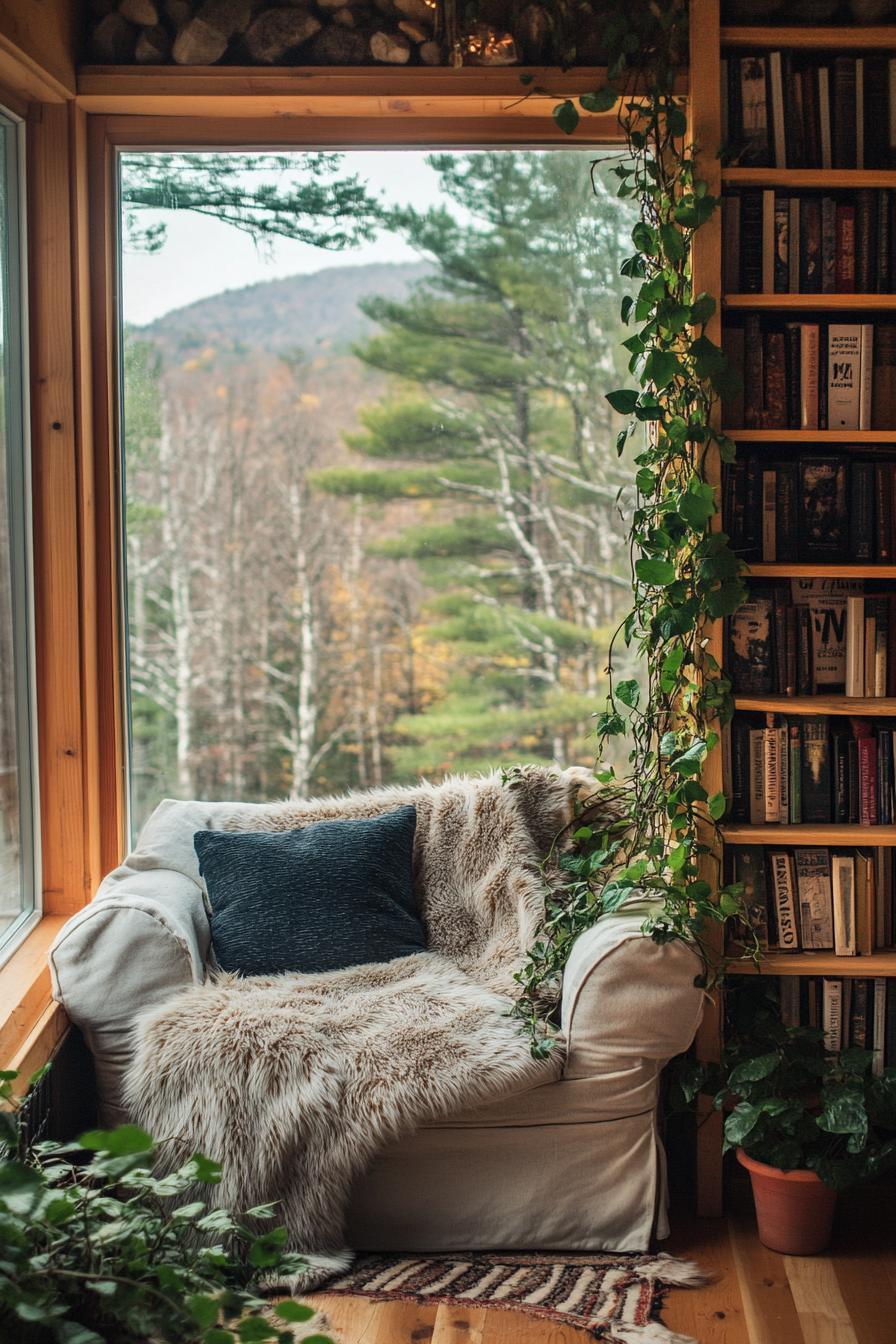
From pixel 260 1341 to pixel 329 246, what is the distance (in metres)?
2.51

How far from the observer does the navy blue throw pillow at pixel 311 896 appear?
8.66ft

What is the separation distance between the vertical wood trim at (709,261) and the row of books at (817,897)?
12 cm

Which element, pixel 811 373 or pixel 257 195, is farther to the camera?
pixel 257 195

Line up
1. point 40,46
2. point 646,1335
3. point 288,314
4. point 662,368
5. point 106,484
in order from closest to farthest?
1. point 646,1335
2. point 662,368
3. point 40,46
4. point 106,484
5. point 288,314

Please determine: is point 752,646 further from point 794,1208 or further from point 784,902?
point 794,1208

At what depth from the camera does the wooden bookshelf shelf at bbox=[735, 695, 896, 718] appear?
8.23ft

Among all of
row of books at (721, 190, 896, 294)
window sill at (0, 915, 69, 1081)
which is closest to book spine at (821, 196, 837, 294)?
row of books at (721, 190, 896, 294)

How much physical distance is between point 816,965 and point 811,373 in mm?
1225

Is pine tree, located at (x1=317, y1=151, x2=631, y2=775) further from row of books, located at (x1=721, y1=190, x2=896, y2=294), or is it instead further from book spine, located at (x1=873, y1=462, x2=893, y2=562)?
book spine, located at (x1=873, y1=462, x2=893, y2=562)

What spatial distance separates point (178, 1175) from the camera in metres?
1.45

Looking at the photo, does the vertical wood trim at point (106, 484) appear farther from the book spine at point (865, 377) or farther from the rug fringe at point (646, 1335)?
the book spine at point (865, 377)

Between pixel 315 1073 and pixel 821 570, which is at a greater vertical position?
pixel 821 570

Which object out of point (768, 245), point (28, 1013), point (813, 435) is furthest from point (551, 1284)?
point (768, 245)

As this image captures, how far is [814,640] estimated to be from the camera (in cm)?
264
